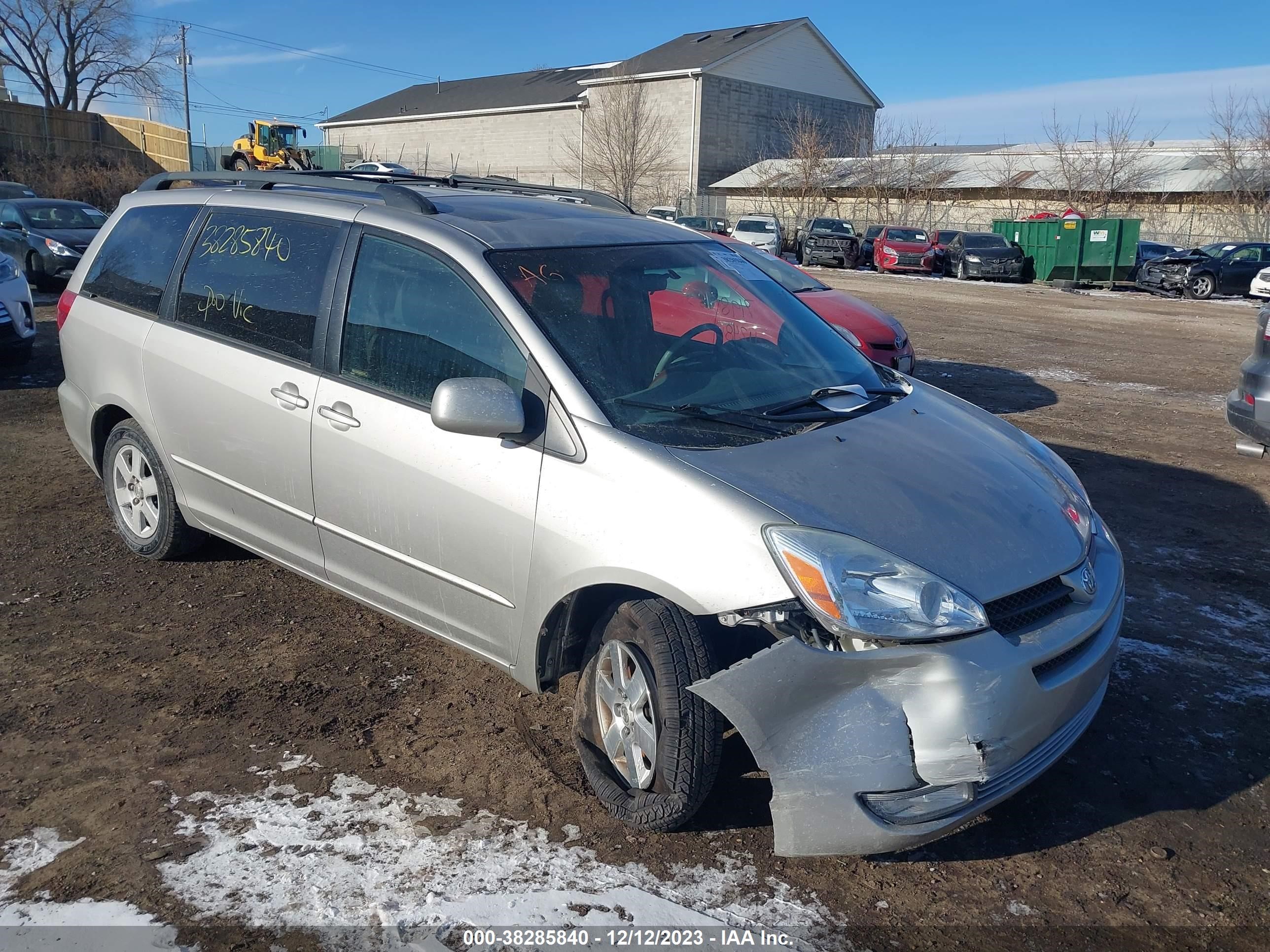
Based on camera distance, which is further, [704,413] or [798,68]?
[798,68]

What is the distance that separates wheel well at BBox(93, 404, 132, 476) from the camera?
16.6 ft

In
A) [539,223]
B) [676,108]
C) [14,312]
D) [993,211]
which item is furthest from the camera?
[676,108]

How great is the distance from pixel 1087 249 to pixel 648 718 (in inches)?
1202

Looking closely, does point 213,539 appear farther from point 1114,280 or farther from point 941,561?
point 1114,280

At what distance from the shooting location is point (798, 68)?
56312 mm

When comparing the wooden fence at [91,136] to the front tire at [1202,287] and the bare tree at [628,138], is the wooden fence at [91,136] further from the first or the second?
the front tire at [1202,287]

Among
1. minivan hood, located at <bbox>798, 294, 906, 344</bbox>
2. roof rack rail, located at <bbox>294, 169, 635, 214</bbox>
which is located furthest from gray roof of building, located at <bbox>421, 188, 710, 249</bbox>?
minivan hood, located at <bbox>798, 294, 906, 344</bbox>

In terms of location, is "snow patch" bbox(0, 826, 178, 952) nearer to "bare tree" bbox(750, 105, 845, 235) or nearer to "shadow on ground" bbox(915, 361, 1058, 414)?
"shadow on ground" bbox(915, 361, 1058, 414)

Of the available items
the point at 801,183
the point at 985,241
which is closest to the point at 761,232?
the point at 985,241

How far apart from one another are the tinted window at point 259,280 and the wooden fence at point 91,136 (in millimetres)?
38861

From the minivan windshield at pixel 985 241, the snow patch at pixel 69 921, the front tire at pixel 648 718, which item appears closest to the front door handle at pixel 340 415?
the front tire at pixel 648 718

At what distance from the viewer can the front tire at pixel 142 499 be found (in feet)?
15.9

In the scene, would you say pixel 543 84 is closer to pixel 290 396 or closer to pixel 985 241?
pixel 985 241

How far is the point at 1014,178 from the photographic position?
45.6 meters
